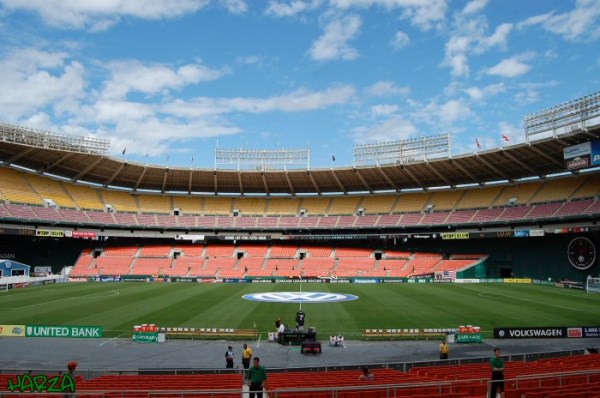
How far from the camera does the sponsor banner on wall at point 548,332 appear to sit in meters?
25.0

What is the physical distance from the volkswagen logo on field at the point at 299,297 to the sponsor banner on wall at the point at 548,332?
678 inches

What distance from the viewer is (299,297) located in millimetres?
43094

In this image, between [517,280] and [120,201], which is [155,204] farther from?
[517,280]

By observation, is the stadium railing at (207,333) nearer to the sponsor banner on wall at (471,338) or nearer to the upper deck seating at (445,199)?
the sponsor banner on wall at (471,338)

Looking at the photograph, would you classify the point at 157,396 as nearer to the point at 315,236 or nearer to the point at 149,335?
the point at 149,335

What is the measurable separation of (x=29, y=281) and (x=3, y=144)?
17.4 meters

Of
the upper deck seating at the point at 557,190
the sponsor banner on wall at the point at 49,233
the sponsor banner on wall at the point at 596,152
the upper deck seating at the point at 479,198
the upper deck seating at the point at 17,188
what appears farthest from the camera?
the upper deck seating at the point at 479,198

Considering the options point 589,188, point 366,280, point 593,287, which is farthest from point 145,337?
point 589,188

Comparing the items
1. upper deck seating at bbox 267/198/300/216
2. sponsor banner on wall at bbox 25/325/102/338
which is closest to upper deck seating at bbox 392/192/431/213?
upper deck seating at bbox 267/198/300/216

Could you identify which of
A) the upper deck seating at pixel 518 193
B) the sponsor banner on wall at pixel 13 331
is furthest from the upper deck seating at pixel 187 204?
the sponsor banner on wall at pixel 13 331

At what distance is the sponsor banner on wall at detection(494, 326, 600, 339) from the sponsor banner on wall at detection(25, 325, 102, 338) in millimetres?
22833

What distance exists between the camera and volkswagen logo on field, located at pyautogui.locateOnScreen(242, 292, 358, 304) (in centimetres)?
4069

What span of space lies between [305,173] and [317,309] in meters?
39.8

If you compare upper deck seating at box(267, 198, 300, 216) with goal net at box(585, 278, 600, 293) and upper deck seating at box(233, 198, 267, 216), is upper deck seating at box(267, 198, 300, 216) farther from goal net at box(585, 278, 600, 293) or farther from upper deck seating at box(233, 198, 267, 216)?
goal net at box(585, 278, 600, 293)
